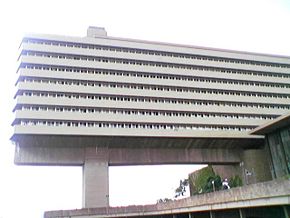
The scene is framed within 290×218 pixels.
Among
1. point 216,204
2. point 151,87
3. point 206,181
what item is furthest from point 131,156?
point 216,204

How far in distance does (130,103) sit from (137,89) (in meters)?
2.63

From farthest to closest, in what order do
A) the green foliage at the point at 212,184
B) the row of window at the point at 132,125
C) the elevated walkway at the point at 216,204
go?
1. the green foliage at the point at 212,184
2. the row of window at the point at 132,125
3. the elevated walkway at the point at 216,204

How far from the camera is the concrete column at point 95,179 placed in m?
47.0

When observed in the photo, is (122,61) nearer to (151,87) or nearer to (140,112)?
(151,87)

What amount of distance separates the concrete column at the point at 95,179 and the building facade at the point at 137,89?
12.0ft

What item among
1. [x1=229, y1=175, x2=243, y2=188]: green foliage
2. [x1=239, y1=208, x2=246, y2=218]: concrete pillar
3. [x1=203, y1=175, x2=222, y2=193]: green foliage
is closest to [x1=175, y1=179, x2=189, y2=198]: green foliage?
[x1=203, y1=175, x2=222, y2=193]: green foliage

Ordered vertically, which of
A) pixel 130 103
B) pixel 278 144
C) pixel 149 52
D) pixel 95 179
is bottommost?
pixel 95 179

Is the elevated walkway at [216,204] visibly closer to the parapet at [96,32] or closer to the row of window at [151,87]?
the row of window at [151,87]

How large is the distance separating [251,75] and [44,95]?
34.4 meters

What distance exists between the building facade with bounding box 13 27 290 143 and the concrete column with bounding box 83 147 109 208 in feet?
12.0

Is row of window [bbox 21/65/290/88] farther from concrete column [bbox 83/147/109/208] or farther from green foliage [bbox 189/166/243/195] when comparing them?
green foliage [bbox 189/166/243/195]

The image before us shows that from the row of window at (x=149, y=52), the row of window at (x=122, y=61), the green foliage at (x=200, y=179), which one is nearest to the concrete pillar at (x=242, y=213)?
the row of window at (x=122, y=61)

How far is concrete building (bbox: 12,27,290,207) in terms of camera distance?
4769 centimetres

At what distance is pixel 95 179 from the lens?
47.9 meters
